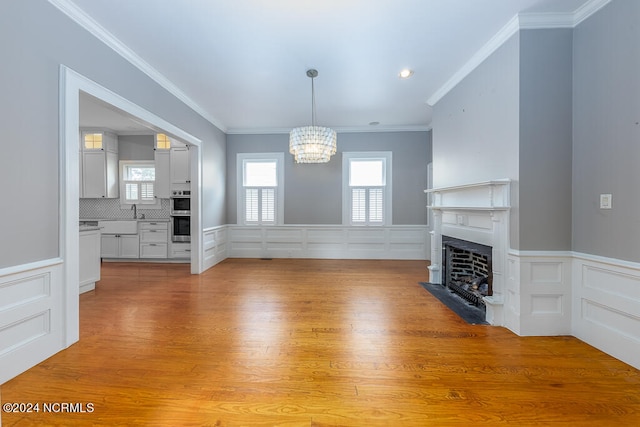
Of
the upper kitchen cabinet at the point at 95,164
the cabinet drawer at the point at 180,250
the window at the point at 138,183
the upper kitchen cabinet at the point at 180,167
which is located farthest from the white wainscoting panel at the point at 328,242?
the upper kitchen cabinet at the point at 95,164

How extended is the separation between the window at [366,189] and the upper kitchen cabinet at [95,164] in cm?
521

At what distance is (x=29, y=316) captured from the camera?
1875 millimetres

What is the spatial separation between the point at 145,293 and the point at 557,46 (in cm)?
545

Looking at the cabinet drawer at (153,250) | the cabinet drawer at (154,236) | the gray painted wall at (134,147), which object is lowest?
the cabinet drawer at (153,250)

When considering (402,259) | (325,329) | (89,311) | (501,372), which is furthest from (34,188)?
(402,259)

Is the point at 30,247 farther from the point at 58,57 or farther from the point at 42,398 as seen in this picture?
the point at 58,57

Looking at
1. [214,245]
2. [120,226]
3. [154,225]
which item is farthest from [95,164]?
[214,245]

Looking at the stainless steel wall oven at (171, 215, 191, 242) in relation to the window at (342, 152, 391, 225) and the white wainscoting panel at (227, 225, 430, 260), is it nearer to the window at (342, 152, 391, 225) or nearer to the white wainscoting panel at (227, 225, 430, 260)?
the white wainscoting panel at (227, 225, 430, 260)

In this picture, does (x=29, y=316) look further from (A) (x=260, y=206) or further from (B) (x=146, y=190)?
(B) (x=146, y=190)

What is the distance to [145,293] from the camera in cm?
353

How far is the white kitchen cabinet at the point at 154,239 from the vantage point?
5492 millimetres

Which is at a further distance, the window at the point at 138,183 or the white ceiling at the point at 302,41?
the window at the point at 138,183

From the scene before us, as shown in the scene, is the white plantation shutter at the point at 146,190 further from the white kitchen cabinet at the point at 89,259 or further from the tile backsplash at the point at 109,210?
the white kitchen cabinet at the point at 89,259

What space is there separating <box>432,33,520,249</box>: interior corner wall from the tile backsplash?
5761 millimetres
